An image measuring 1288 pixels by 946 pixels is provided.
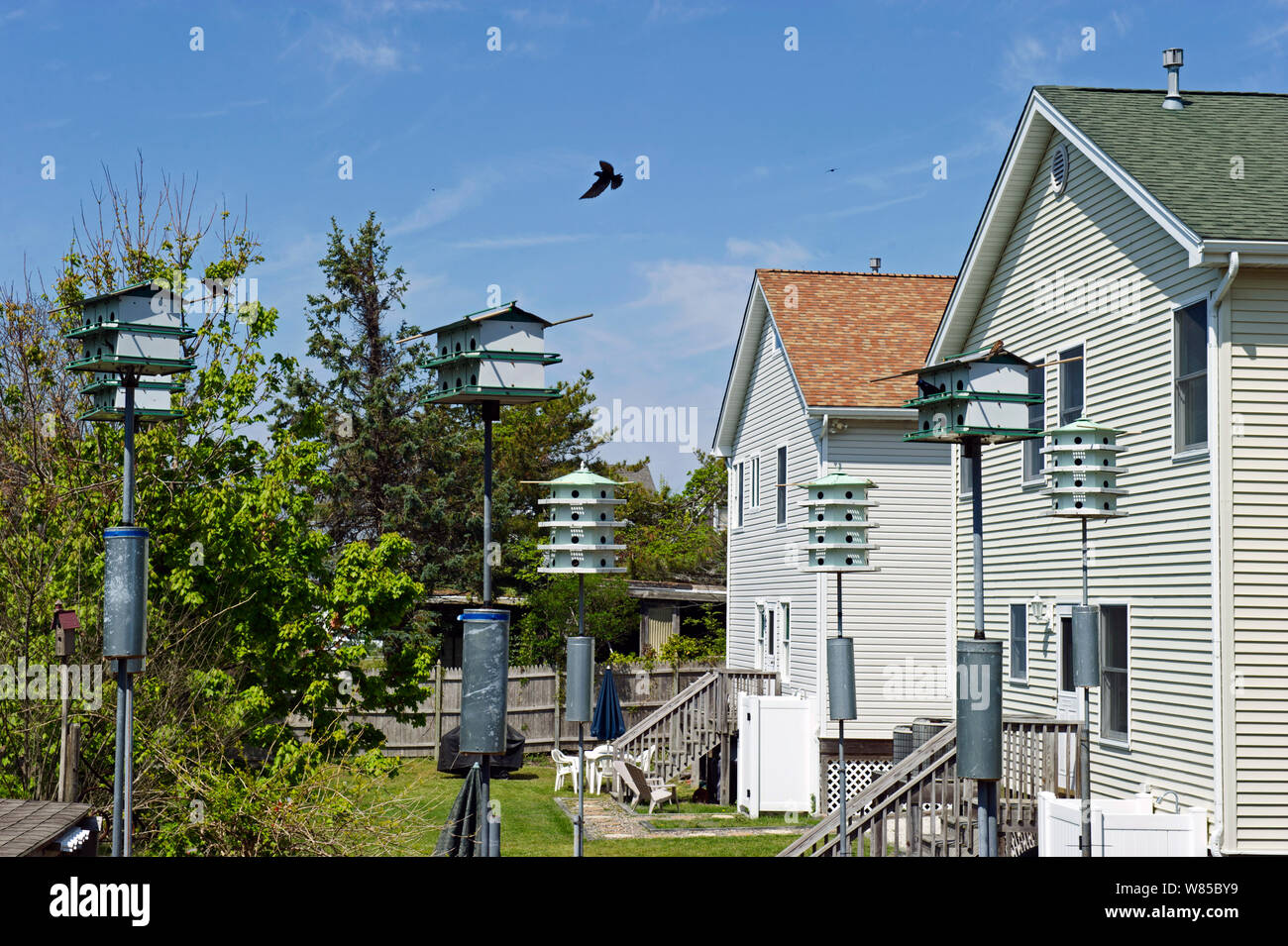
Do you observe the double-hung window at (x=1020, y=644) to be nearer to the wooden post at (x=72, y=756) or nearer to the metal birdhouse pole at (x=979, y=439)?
the metal birdhouse pole at (x=979, y=439)

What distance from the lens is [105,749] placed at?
11.5 m

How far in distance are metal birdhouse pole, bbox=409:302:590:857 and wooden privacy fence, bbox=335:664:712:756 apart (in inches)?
707

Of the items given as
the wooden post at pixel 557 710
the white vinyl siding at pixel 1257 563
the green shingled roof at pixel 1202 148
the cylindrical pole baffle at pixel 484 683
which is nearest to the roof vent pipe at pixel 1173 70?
the green shingled roof at pixel 1202 148

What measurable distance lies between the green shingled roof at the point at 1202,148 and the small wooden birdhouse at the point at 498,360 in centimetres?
763

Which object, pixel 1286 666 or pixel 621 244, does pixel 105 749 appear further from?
pixel 621 244

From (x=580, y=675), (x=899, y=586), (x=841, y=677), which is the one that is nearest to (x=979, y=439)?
(x=580, y=675)

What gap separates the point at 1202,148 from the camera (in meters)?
14.2

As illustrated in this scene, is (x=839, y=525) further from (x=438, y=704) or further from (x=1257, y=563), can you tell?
(x=438, y=704)

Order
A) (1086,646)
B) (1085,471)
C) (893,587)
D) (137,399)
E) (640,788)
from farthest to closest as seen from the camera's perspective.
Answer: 1. (893,587)
2. (640,788)
3. (1086,646)
4. (1085,471)
5. (137,399)

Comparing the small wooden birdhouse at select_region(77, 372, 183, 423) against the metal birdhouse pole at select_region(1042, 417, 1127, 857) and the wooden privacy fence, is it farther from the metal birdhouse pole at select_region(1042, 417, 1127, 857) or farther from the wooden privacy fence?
the wooden privacy fence

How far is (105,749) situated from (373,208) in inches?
1115

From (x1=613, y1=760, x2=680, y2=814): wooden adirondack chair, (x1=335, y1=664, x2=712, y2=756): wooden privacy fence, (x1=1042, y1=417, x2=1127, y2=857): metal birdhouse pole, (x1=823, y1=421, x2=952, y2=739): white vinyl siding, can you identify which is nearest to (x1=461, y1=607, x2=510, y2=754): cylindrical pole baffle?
(x1=1042, y1=417, x2=1127, y2=857): metal birdhouse pole

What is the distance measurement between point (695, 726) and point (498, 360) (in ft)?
55.6
